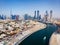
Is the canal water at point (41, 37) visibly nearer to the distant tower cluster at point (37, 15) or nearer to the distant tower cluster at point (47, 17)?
the distant tower cluster at point (47, 17)

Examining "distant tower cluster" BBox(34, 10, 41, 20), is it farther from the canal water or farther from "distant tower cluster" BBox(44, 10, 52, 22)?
the canal water

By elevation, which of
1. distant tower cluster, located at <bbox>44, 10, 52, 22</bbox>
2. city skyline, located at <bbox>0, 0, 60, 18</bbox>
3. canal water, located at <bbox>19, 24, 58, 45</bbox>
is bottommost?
canal water, located at <bbox>19, 24, 58, 45</bbox>

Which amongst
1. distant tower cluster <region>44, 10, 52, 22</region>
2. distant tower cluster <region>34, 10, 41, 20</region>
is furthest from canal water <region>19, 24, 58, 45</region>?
distant tower cluster <region>34, 10, 41, 20</region>

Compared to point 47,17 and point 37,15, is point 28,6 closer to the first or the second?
point 37,15

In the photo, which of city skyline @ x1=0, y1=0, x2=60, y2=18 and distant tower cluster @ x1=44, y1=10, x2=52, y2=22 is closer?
city skyline @ x1=0, y1=0, x2=60, y2=18

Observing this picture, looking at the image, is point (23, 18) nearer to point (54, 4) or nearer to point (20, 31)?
point (20, 31)

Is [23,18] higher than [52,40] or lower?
higher

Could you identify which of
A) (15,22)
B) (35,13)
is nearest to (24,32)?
(15,22)
